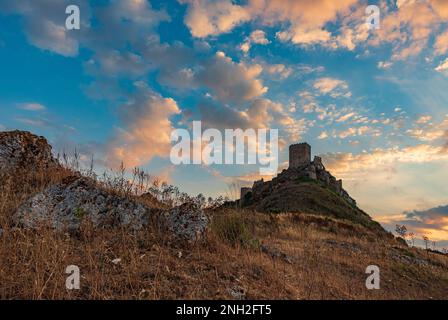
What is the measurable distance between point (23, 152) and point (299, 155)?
7299cm

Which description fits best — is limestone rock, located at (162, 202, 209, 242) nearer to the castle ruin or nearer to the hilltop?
the hilltop

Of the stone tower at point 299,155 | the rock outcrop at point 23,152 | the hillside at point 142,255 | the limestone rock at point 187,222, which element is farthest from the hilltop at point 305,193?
the limestone rock at point 187,222

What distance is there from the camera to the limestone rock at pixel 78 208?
692cm

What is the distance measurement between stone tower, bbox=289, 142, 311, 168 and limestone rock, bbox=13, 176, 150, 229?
239 ft

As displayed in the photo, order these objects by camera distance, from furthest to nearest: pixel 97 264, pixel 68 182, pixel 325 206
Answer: pixel 325 206, pixel 68 182, pixel 97 264

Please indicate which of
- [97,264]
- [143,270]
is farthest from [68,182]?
[143,270]

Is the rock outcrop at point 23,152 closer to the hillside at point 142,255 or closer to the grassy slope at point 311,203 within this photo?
the hillside at point 142,255

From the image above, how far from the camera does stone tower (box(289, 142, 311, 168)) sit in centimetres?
7869

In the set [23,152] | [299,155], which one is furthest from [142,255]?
[299,155]

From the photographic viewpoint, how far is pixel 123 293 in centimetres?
477

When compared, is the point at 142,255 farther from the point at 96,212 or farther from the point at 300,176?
the point at 300,176
